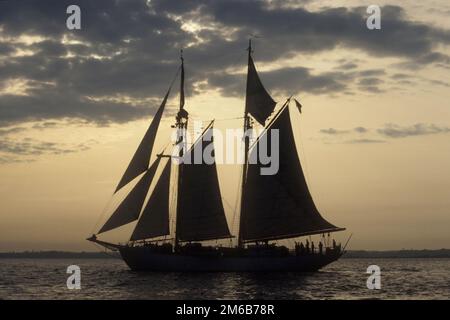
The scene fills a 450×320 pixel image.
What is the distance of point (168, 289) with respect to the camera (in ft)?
157

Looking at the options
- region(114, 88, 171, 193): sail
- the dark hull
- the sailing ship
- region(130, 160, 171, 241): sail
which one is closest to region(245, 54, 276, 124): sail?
the sailing ship

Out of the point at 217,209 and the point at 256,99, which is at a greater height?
the point at 256,99

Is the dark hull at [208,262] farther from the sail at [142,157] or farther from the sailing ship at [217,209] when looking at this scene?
the sail at [142,157]

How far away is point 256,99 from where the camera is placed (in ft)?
221

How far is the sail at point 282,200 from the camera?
207ft

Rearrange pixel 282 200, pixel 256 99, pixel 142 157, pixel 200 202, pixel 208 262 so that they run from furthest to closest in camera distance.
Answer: pixel 256 99
pixel 208 262
pixel 200 202
pixel 282 200
pixel 142 157

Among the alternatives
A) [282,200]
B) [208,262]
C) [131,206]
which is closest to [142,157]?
[131,206]

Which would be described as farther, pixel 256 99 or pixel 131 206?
pixel 256 99

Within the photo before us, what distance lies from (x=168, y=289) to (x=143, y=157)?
1724 centimetres

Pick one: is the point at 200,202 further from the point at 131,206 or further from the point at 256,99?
the point at 256,99

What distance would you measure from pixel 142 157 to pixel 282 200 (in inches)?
589

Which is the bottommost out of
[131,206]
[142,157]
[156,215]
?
[156,215]

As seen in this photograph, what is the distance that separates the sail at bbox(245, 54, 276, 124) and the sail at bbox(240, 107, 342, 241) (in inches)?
87.3
